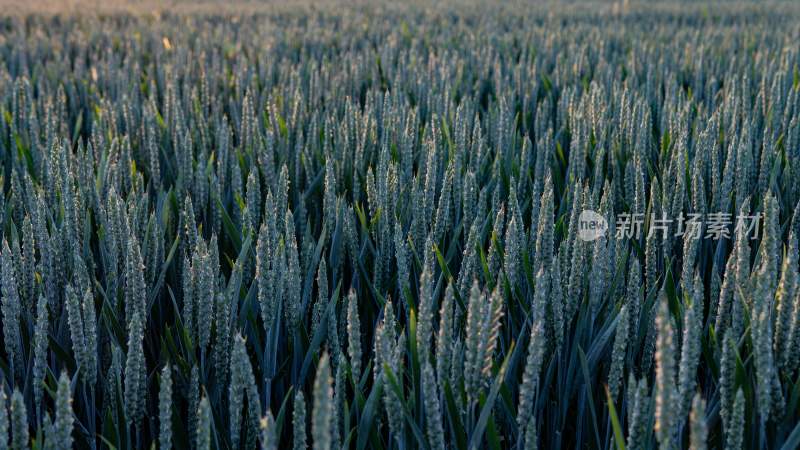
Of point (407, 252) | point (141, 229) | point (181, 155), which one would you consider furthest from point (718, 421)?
point (181, 155)

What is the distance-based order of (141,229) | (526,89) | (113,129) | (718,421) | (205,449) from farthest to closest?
(526,89) → (113,129) → (141,229) → (718,421) → (205,449)

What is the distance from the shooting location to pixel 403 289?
121 centimetres

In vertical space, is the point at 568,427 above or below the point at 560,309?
below

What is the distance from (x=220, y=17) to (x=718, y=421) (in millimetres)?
7097

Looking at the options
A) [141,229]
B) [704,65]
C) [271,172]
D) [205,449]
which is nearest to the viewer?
[205,449]

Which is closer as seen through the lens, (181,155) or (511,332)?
(511,332)

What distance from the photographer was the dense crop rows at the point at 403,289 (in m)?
0.88

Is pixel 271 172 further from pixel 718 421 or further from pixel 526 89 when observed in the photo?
pixel 526 89

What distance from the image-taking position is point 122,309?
4.36 ft

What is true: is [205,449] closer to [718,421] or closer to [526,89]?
[718,421]

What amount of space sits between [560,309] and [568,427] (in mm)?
188

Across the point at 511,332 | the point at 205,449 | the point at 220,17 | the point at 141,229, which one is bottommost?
the point at 205,449

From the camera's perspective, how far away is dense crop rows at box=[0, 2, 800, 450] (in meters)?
0.88

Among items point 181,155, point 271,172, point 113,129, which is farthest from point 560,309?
point 113,129
